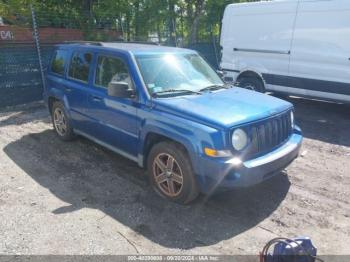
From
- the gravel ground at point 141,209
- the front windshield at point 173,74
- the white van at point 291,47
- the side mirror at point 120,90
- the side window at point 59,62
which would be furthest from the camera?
the white van at point 291,47

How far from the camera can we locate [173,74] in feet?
15.2

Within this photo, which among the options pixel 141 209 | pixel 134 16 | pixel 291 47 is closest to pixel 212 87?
pixel 141 209

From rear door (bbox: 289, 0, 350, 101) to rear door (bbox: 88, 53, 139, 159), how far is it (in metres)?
4.80

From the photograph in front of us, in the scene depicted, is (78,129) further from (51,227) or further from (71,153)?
(51,227)

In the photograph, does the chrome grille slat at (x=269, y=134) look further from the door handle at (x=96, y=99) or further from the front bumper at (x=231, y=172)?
the door handle at (x=96, y=99)

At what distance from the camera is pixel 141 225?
147 inches

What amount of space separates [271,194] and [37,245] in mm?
2717

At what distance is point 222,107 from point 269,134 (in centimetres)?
62

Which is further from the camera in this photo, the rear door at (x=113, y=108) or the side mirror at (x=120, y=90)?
the rear door at (x=113, y=108)

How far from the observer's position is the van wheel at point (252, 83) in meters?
8.81

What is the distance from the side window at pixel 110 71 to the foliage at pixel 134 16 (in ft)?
20.7

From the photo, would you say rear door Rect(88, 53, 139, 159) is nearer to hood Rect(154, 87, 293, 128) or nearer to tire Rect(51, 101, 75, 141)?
hood Rect(154, 87, 293, 128)

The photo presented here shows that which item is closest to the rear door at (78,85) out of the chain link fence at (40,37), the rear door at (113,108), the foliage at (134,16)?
the rear door at (113,108)

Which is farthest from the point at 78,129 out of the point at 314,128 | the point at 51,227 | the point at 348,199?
the point at 314,128
